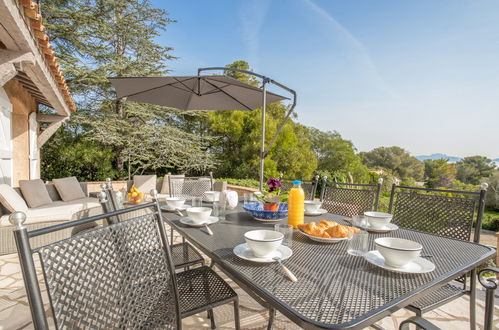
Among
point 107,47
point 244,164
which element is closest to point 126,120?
point 107,47

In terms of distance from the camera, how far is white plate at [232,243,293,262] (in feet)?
3.21

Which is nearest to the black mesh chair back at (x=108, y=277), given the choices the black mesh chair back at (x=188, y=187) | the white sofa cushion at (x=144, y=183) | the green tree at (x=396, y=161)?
the black mesh chair back at (x=188, y=187)

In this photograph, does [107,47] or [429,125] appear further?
[429,125]

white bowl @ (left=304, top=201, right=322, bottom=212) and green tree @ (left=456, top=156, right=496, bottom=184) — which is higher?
green tree @ (left=456, top=156, right=496, bottom=184)

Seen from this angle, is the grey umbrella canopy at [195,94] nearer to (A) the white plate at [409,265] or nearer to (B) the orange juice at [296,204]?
(B) the orange juice at [296,204]

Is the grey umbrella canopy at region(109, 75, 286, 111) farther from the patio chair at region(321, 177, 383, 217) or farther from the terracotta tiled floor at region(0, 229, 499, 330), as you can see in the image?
the terracotta tiled floor at region(0, 229, 499, 330)

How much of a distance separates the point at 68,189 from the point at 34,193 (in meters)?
0.75

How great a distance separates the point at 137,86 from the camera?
2797mm

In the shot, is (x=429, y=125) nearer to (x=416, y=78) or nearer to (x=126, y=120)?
(x=416, y=78)

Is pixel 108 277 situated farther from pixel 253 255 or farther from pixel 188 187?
pixel 188 187

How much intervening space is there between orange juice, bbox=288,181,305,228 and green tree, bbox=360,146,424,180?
34.8m

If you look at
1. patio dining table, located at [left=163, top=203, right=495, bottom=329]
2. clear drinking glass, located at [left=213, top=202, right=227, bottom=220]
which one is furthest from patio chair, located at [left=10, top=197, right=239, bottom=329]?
clear drinking glass, located at [left=213, top=202, right=227, bottom=220]

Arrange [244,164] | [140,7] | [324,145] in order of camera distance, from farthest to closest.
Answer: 1. [324,145]
2. [244,164]
3. [140,7]

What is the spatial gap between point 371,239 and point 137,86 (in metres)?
2.66
